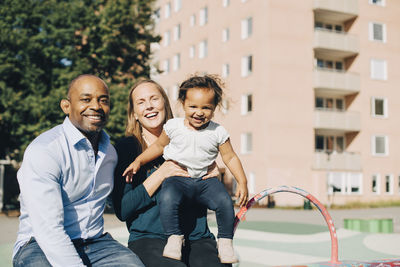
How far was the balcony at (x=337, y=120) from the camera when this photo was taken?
32.2 m

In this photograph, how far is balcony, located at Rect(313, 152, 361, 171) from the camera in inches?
1254

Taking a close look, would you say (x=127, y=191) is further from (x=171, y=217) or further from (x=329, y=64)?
(x=329, y=64)

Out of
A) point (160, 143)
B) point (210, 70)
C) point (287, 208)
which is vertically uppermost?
point (210, 70)

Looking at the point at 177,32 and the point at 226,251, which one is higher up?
the point at 177,32

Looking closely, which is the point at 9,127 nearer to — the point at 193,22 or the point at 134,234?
the point at 134,234

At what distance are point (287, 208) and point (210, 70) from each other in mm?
13331

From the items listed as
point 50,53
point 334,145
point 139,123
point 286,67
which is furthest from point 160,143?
point 334,145

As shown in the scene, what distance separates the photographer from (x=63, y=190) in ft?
9.88

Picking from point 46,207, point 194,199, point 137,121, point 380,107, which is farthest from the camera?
point 380,107

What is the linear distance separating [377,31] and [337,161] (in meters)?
10.8

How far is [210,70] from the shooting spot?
3706cm

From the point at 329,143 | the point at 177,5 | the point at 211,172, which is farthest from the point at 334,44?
the point at 211,172

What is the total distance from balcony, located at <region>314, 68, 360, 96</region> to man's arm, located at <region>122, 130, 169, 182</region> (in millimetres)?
29815

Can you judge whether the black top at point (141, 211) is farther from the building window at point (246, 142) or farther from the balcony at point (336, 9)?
the balcony at point (336, 9)
